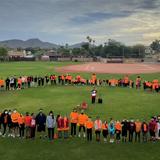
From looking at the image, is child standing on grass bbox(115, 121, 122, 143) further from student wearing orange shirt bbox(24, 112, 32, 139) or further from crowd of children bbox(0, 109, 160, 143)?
student wearing orange shirt bbox(24, 112, 32, 139)

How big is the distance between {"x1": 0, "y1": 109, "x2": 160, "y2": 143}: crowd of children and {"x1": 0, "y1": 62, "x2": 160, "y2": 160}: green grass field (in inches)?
26.6

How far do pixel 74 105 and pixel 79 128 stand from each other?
8726 mm

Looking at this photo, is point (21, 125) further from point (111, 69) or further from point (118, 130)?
point (111, 69)

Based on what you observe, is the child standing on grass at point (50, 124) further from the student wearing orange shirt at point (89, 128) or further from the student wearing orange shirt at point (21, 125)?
the student wearing orange shirt at point (89, 128)

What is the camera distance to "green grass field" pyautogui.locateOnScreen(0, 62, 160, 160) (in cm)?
1714

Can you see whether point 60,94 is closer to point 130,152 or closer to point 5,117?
point 5,117

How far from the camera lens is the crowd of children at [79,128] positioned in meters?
19.4

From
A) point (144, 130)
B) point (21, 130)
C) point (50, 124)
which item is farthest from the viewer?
point (21, 130)

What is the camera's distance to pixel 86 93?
3631 centimetres

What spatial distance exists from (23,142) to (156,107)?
42.0 feet

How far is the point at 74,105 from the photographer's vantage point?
2939cm

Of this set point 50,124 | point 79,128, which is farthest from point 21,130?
point 79,128

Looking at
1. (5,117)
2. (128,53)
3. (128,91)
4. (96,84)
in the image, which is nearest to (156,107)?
(128,91)

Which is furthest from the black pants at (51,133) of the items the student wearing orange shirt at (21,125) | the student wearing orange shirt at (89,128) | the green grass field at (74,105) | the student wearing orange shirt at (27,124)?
the student wearing orange shirt at (89,128)
